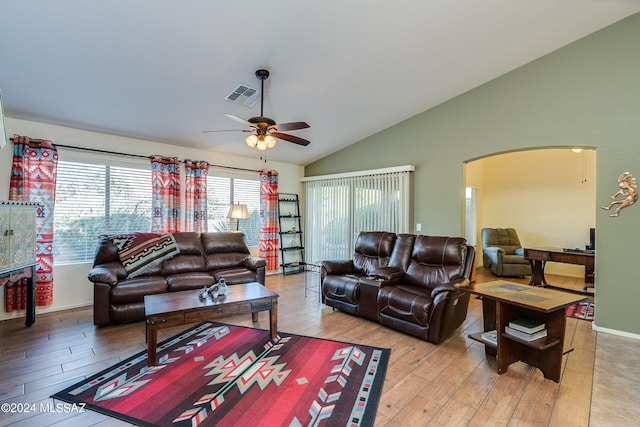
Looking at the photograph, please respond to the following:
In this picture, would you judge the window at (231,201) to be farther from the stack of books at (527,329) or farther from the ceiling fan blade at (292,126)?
the stack of books at (527,329)

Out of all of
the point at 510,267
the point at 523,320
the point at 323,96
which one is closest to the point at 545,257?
the point at 510,267

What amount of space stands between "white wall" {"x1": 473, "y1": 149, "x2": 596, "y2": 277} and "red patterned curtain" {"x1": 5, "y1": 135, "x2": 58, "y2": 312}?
28.5 feet

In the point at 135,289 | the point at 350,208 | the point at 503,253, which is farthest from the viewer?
the point at 503,253

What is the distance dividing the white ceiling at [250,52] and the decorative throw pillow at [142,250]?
5.30 ft

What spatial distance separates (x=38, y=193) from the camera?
3771 mm

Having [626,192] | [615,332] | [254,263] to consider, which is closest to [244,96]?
[254,263]

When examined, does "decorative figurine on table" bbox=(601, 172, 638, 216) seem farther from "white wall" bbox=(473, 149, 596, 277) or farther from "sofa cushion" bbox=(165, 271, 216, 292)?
"sofa cushion" bbox=(165, 271, 216, 292)

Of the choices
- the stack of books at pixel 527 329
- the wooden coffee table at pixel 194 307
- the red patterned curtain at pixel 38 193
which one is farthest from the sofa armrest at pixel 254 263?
the stack of books at pixel 527 329

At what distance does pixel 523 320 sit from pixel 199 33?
12.8 feet

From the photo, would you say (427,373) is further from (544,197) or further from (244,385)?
(544,197)

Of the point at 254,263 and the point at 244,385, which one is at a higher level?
the point at 254,263

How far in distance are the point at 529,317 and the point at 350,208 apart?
3.77 m

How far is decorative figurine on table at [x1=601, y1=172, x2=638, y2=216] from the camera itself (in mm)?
3311

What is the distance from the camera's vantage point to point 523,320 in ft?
8.39
